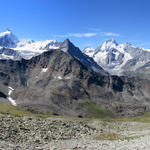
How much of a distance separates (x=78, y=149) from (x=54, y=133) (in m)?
18.4

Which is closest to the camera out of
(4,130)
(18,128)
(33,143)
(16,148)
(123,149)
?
(16,148)

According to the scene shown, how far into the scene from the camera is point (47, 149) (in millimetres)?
49156

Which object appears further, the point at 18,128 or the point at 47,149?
the point at 18,128

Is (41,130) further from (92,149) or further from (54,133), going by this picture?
(92,149)

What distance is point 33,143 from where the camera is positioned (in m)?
53.5

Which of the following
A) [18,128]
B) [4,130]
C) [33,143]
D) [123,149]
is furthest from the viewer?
[18,128]

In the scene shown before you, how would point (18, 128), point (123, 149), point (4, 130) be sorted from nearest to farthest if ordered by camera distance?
point (123, 149)
point (4, 130)
point (18, 128)

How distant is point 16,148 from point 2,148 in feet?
11.4

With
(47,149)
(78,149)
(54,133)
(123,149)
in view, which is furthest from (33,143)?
(123,149)

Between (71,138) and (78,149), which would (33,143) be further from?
(71,138)

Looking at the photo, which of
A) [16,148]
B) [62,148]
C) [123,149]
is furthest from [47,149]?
[123,149]

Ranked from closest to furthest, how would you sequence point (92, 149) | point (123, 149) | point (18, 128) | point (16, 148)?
point (16, 148) < point (123, 149) < point (92, 149) < point (18, 128)

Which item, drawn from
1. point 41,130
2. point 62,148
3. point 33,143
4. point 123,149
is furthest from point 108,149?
point 41,130

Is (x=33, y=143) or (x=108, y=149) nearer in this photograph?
(x=108, y=149)
